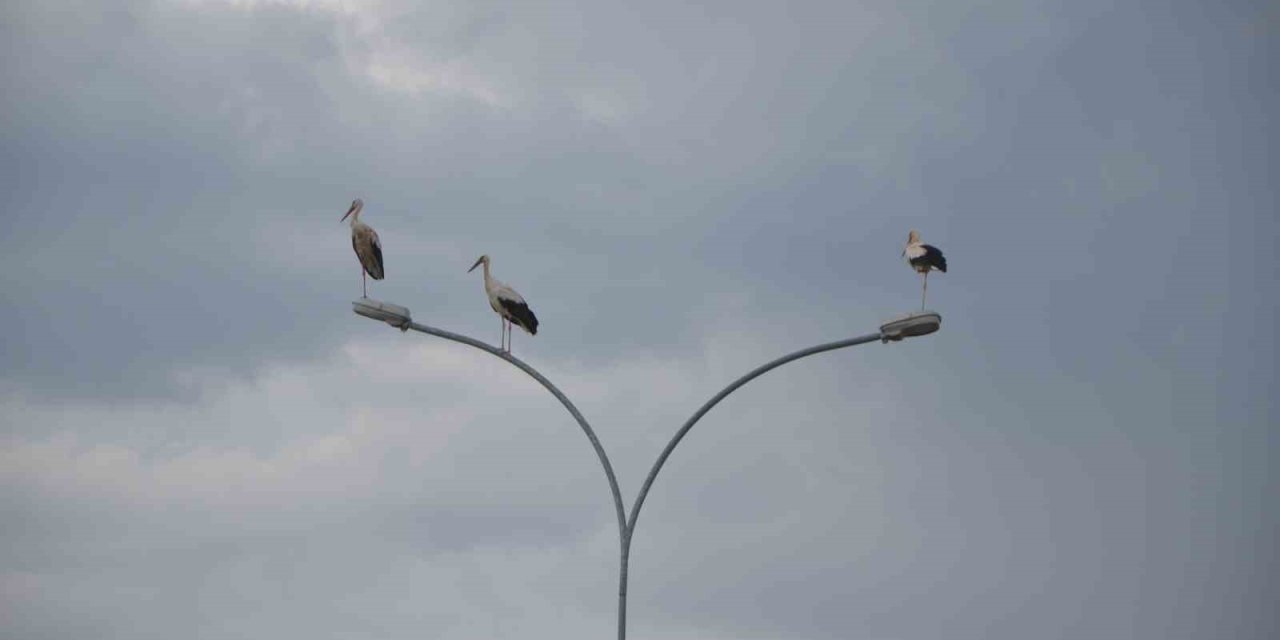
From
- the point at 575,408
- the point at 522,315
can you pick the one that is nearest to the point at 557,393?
the point at 575,408

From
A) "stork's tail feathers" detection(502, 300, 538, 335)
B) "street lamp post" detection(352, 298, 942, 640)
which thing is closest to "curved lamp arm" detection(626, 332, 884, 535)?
"street lamp post" detection(352, 298, 942, 640)

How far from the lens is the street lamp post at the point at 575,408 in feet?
57.9

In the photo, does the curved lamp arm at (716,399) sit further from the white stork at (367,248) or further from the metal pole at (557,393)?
the white stork at (367,248)

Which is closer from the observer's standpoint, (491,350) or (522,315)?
(491,350)

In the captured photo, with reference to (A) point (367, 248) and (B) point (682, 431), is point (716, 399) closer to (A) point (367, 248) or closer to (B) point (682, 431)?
(B) point (682, 431)

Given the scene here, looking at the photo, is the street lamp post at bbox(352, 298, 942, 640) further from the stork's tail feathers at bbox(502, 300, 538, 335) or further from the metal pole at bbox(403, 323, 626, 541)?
the stork's tail feathers at bbox(502, 300, 538, 335)

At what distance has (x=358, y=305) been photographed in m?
18.3

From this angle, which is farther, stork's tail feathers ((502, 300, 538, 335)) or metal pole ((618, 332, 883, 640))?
stork's tail feathers ((502, 300, 538, 335))

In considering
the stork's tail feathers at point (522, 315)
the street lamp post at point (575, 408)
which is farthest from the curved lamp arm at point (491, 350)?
the stork's tail feathers at point (522, 315)

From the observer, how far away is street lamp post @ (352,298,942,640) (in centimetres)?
1766

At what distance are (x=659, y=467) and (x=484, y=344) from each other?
2383 millimetres

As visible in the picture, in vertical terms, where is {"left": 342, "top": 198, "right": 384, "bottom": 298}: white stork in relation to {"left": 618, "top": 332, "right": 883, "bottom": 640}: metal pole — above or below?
above

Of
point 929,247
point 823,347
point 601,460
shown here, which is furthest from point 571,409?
point 929,247

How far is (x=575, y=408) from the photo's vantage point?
18.1m
